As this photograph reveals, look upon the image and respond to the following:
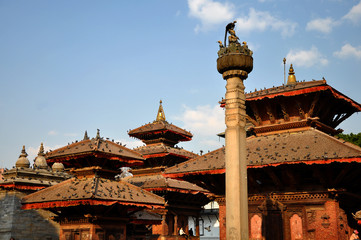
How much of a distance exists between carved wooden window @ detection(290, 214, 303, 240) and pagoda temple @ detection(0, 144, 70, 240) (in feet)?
65.6

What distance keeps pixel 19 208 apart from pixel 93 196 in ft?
44.7

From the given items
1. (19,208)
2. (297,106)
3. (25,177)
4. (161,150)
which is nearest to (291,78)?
(297,106)

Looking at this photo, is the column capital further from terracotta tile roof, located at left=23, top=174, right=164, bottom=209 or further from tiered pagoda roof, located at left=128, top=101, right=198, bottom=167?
tiered pagoda roof, located at left=128, top=101, right=198, bottom=167

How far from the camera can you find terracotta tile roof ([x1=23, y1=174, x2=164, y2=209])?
2005cm

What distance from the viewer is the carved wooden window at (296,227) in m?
18.7

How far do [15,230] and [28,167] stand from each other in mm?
5393

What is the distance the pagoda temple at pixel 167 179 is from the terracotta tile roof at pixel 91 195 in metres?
10.6

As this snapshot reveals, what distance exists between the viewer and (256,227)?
1980 centimetres

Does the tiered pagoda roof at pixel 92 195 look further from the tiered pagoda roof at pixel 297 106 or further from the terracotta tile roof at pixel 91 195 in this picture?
the tiered pagoda roof at pixel 297 106

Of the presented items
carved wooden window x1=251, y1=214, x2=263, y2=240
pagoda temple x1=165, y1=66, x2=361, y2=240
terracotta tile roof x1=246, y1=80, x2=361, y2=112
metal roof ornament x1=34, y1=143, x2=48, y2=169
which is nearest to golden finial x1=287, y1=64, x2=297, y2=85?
terracotta tile roof x1=246, y1=80, x2=361, y2=112

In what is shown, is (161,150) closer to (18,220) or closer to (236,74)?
(18,220)

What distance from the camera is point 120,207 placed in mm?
22281

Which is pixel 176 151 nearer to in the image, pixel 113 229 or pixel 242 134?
pixel 113 229

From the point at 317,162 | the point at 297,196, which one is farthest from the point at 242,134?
the point at 297,196
